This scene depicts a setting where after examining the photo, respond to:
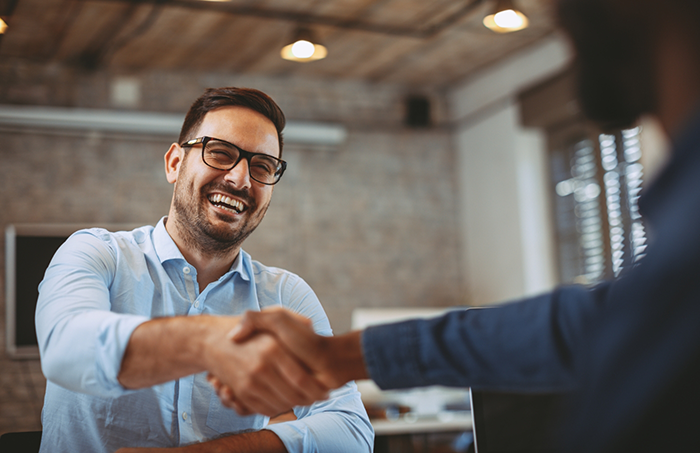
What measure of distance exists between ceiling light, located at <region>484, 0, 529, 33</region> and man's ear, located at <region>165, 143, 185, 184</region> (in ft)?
8.85

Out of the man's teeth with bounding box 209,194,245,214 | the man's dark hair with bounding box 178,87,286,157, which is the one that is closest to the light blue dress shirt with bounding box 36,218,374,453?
the man's teeth with bounding box 209,194,245,214

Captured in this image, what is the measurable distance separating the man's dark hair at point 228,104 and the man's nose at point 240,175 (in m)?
0.13

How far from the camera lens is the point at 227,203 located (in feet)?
4.92

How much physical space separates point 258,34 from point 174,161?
3.28 m

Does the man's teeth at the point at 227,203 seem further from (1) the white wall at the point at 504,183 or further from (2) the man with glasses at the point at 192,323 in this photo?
(1) the white wall at the point at 504,183

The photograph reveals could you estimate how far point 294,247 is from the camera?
17.6 ft

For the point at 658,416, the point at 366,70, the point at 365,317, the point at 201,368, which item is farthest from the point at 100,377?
the point at 366,70

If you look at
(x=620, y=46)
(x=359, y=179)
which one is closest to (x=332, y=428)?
(x=620, y=46)

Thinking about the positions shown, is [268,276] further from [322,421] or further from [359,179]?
[359,179]

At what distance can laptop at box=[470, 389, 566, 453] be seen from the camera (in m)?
1.24

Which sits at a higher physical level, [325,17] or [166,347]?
[325,17]

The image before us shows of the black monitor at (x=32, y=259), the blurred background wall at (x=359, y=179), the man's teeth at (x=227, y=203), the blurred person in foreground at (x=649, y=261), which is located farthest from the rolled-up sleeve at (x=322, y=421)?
the blurred background wall at (x=359, y=179)

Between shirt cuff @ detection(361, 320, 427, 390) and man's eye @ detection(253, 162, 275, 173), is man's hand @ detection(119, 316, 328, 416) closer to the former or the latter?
shirt cuff @ detection(361, 320, 427, 390)

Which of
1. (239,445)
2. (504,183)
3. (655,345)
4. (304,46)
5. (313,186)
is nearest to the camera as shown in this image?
(655,345)
